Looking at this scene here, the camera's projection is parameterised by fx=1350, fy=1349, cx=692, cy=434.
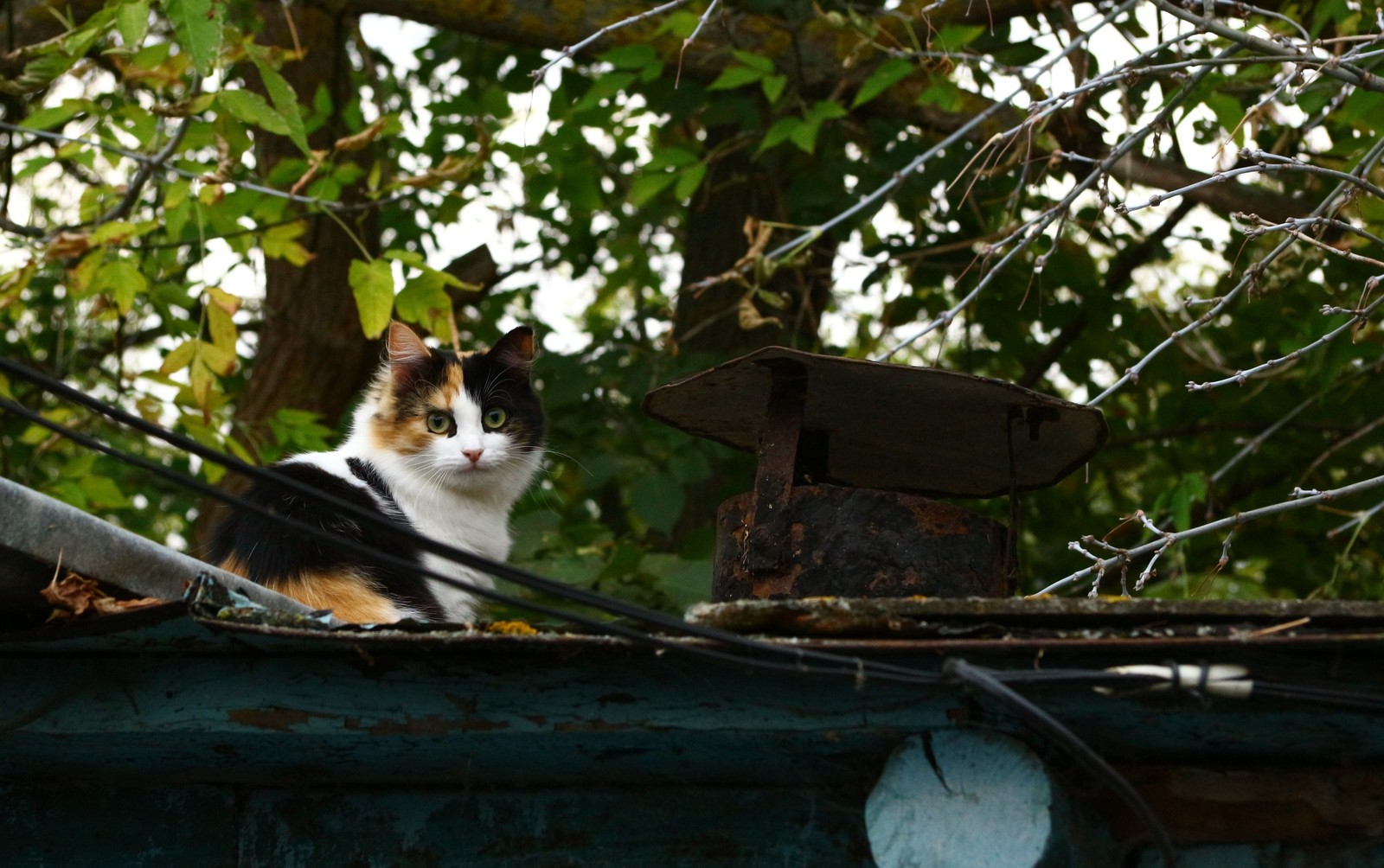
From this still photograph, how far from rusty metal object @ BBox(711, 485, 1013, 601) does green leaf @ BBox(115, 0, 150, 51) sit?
1.85 m

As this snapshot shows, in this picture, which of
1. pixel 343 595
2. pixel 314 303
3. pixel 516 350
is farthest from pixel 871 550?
pixel 314 303

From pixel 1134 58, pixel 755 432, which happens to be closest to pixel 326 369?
pixel 755 432

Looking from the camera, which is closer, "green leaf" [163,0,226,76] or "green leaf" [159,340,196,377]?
"green leaf" [163,0,226,76]

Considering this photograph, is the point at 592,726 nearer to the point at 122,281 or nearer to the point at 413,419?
the point at 413,419

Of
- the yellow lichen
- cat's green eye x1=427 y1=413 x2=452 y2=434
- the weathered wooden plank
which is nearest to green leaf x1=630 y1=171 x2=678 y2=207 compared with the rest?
cat's green eye x1=427 y1=413 x2=452 y2=434

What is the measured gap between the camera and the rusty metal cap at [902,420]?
204 cm

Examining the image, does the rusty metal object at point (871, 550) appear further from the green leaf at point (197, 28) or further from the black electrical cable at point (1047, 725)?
the green leaf at point (197, 28)

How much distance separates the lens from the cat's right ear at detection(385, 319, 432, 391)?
328 centimetres

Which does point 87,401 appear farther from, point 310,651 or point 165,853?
point 165,853

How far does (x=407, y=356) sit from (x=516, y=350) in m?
0.27

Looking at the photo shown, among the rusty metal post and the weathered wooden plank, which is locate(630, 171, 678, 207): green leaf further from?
the weathered wooden plank

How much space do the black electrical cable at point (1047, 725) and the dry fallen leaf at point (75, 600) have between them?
3.00ft

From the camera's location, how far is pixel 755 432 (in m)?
2.44

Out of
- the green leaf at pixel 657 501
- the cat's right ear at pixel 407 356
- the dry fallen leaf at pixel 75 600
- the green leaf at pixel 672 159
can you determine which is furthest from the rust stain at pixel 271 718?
the green leaf at pixel 672 159
